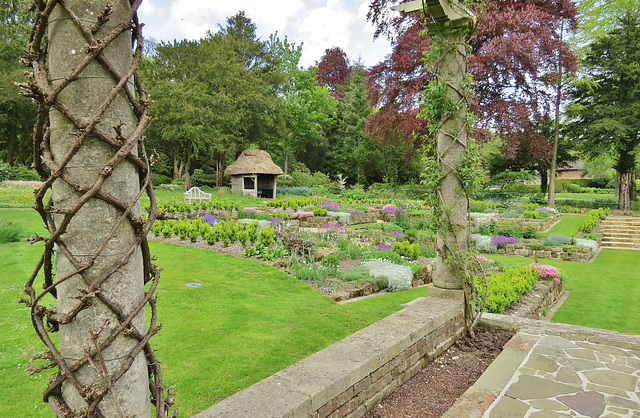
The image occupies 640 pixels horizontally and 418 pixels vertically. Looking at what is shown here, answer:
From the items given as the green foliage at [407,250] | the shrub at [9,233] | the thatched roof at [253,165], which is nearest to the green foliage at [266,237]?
the green foliage at [407,250]

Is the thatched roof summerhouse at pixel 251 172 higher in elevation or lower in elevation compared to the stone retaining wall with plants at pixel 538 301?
higher

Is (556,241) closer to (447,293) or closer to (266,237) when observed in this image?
(266,237)

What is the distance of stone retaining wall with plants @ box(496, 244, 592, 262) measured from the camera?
A: 10484mm

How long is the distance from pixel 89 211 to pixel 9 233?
9.00 meters

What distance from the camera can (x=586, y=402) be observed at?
271cm

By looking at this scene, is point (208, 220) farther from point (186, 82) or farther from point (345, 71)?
point (345, 71)

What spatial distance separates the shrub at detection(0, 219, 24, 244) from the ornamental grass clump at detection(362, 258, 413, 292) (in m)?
7.32

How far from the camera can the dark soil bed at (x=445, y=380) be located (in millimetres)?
2885

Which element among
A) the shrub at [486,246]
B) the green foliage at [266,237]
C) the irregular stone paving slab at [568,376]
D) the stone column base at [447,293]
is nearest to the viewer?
the irregular stone paving slab at [568,376]

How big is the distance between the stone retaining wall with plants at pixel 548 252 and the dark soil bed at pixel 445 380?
7735 millimetres

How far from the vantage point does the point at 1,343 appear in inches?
146

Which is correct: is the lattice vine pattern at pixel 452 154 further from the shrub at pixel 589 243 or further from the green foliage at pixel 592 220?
the green foliage at pixel 592 220

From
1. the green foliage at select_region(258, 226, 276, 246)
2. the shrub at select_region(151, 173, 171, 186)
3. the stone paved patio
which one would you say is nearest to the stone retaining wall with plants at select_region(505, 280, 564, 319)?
the stone paved patio

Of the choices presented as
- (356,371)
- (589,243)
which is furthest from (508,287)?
(589,243)
